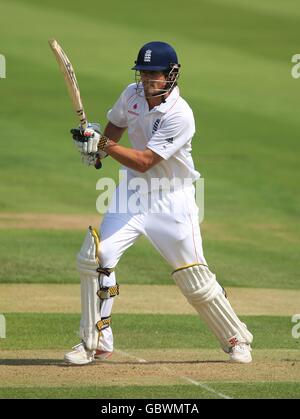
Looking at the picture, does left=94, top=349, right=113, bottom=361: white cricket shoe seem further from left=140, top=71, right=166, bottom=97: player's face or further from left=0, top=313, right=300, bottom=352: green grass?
left=140, top=71, right=166, bottom=97: player's face

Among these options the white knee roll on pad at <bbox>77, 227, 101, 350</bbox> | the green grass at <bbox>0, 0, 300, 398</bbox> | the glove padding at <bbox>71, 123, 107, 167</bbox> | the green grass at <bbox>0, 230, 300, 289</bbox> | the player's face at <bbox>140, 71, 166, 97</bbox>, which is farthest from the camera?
the green grass at <bbox>0, 230, 300, 289</bbox>

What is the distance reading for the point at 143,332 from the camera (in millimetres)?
9906

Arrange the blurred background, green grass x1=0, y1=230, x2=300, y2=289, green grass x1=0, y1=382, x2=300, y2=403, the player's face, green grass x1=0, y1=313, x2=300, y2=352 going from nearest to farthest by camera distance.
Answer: green grass x1=0, y1=382, x2=300, y2=403 < the player's face < green grass x1=0, y1=313, x2=300, y2=352 < green grass x1=0, y1=230, x2=300, y2=289 < the blurred background

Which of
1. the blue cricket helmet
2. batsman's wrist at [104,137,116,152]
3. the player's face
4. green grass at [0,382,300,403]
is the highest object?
the blue cricket helmet

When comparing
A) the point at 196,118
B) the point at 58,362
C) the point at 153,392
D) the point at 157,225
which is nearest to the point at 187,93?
the point at 196,118

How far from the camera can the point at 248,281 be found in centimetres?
1302

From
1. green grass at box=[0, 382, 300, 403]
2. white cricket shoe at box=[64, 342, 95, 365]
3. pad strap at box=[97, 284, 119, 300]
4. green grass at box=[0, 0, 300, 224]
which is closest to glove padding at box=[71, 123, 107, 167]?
pad strap at box=[97, 284, 119, 300]

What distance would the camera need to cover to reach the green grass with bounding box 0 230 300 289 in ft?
42.1

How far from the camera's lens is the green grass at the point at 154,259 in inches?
505

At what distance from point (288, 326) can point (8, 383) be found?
3.90 m

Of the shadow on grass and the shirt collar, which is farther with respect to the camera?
the shadow on grass

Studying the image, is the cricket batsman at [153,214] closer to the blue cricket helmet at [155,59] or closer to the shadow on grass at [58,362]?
the blue cricket helmet at [155,59]

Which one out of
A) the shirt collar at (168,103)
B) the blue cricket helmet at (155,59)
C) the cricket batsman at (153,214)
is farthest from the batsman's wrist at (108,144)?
the blue cricket helmet at (155,59)

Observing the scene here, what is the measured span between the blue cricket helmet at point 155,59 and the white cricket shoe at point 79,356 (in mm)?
2092
